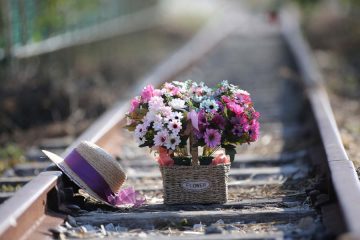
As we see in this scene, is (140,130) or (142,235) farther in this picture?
(140,130)

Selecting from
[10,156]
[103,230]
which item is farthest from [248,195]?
[10,156]

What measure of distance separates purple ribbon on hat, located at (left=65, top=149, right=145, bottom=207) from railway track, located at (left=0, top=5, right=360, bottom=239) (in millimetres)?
83

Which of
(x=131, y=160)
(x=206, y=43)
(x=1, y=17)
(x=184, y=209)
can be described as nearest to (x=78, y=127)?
(x=131, y=160)

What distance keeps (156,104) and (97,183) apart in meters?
0.60

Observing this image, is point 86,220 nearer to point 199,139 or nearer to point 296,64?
point 199,139

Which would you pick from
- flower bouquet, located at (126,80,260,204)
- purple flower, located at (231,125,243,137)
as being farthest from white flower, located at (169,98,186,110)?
purple flower, located at (231,125,243,137)

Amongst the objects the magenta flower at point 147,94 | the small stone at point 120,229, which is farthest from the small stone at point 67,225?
the magenta flower at point 147,94

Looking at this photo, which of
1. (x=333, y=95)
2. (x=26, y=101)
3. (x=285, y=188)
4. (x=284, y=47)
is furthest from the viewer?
(x=284, y=47)

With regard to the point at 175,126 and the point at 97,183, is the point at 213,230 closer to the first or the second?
the point at 175,126

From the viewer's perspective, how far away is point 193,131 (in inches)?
177

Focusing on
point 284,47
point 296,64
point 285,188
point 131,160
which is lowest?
point 285,188

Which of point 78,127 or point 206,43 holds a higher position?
point 206,43

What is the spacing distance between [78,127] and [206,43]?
7647mm

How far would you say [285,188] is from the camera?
5246 mm
